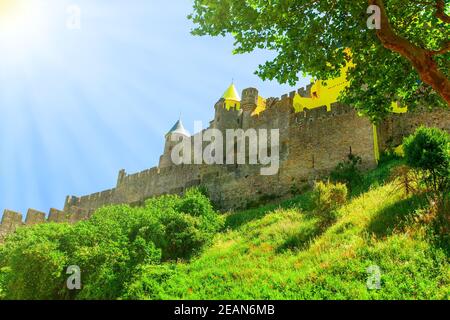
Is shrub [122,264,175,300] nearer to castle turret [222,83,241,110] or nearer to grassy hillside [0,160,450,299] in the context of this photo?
grassy hillside [0,160,450,299]

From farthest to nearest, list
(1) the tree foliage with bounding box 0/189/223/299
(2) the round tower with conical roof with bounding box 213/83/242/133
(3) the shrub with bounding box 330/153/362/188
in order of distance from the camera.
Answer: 1. (2) the round tower with conical roof with bounding box 213/83/242/133
2. (3) the shrub with bounding box 330/153/362/188
3. (1) the tree foliage with bounding box 0/189/223/299

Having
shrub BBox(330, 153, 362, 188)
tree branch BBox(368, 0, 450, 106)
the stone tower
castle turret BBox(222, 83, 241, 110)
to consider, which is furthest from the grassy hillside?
castle turret BBox(222, 83, 241, 110)

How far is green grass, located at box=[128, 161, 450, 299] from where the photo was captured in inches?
377

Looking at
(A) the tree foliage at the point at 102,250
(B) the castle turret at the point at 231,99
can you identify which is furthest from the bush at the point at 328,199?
(B) the castle turret at the point at 231,99

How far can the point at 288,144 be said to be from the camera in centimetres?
2580

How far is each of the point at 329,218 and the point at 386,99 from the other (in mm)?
5686

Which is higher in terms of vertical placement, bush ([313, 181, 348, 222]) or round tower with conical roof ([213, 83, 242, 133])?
round tower with conical roof ([213, 83, 242, 133])

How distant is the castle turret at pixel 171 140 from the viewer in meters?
Result: 40.3

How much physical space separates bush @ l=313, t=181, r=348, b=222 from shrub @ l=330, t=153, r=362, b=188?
3.74 m

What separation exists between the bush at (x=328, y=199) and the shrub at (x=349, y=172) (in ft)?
12.3

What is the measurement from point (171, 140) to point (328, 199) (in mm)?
29095

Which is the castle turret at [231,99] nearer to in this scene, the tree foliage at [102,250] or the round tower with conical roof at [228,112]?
the round tower with conical roof at [228,112]

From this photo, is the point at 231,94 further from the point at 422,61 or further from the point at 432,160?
the point at 422,61

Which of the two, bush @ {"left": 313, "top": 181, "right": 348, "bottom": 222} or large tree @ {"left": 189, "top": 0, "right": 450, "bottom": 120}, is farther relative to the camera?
Answer: bush @ {"left": 313, "top": 181, "right": 348, "bottom": 222}
